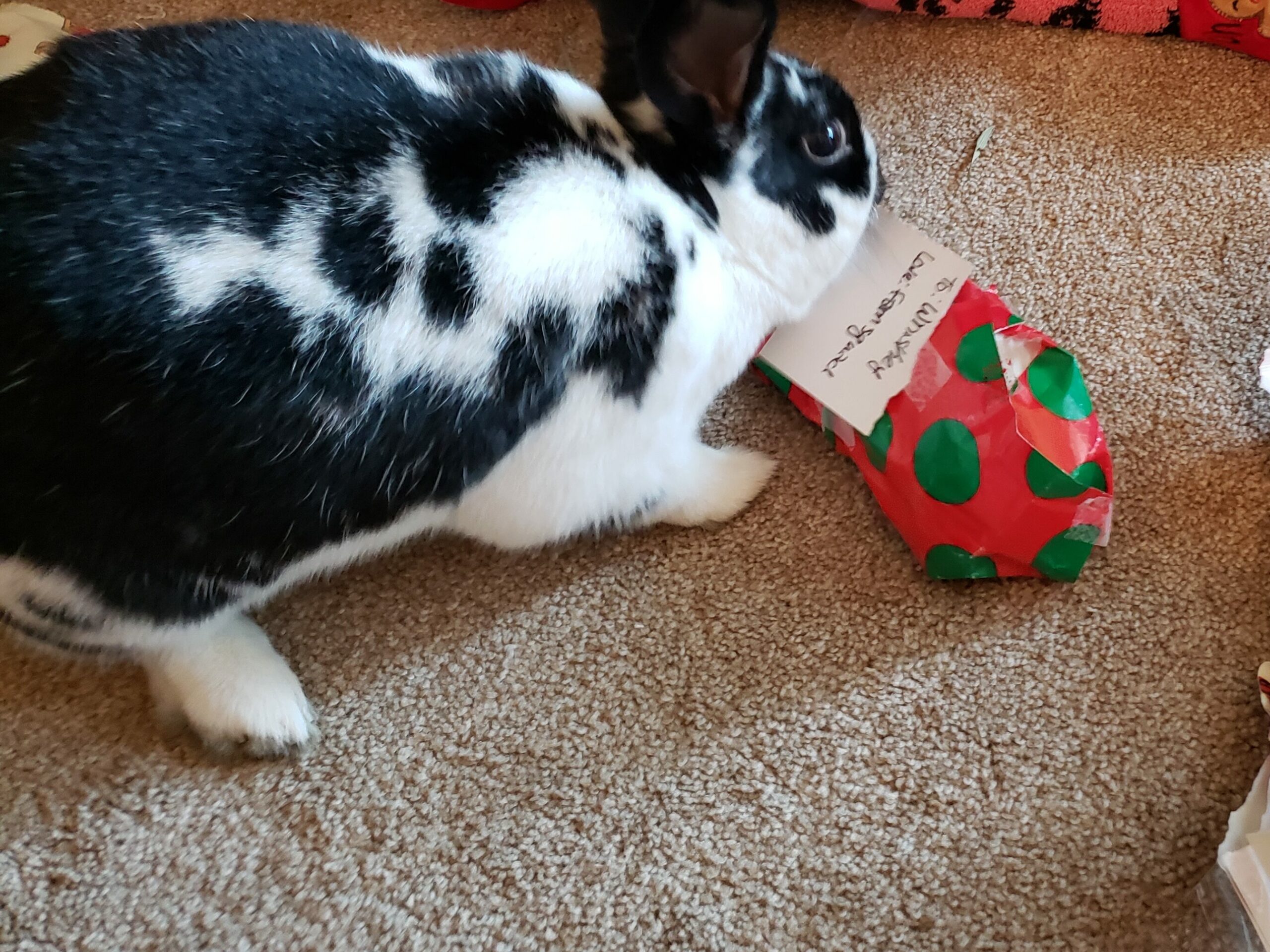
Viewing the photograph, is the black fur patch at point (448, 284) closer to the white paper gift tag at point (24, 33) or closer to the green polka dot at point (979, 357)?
the green polka dot at point (979, 357)

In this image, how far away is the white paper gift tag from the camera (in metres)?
1.15

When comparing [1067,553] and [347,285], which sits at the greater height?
[347,285]

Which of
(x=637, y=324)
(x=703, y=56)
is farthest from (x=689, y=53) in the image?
(x=637, y=324)

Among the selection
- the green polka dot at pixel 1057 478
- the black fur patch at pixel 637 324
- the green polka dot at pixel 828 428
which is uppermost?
the black fur patch at pixel 637 324

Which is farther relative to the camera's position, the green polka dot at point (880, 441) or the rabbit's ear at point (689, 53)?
the green polka dot at point (880, 441)

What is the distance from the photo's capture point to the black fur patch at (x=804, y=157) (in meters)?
0.89

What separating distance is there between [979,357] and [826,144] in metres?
0.27

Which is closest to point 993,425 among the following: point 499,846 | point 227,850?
point 499,846

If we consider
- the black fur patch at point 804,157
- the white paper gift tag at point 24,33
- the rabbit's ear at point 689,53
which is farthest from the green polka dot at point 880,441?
the white paper gift tag at point 24,33

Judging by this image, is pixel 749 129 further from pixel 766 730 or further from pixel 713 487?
pixel 766 730

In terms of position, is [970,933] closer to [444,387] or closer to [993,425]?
[993,425]

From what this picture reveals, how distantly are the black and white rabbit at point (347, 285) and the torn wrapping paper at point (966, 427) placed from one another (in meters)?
0.12

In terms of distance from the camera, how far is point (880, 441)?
39.9 inches

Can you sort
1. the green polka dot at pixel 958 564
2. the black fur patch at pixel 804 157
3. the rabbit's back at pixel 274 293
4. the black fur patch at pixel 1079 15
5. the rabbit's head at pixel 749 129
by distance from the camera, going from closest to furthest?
the rabbit's back at pixel 274 293
the rabbit's head at pixel 749 129
the black fur patch at pixel 804 157
the green polka dot at pixel 958 564
the black fur patch at pixel 1079 15
